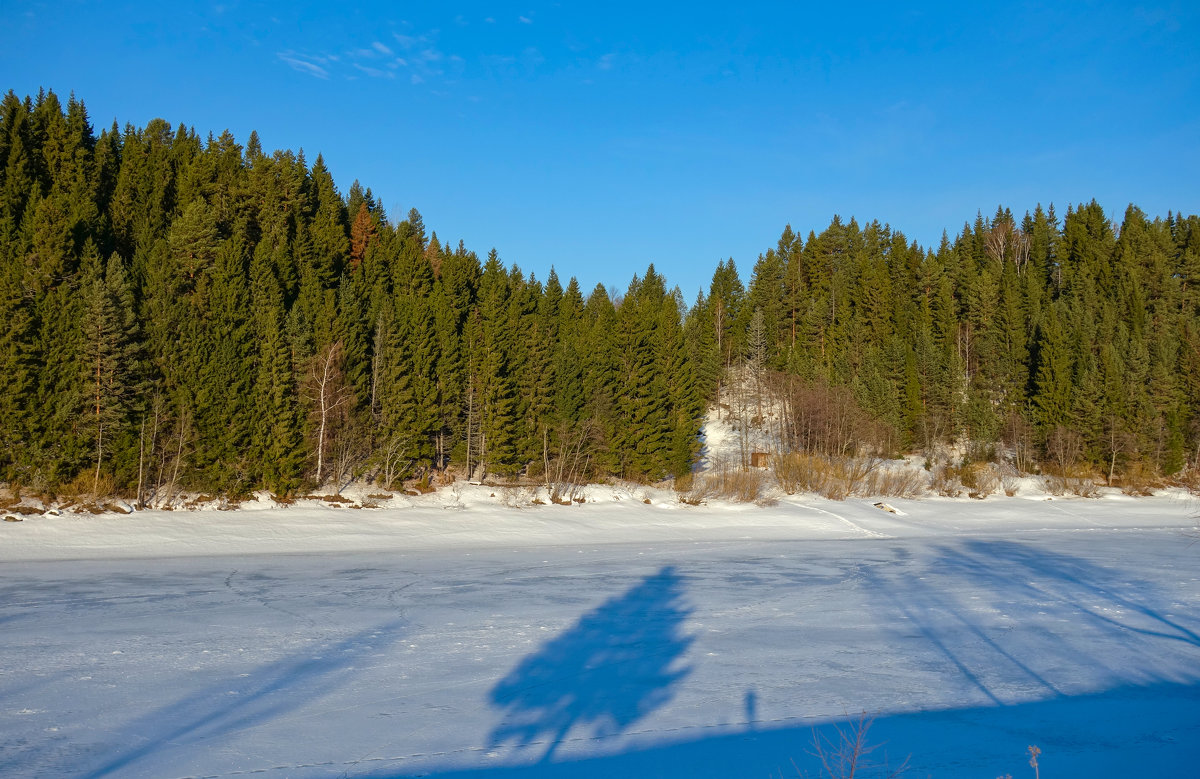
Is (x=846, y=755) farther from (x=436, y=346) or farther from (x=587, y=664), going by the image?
(x=436, y=346)

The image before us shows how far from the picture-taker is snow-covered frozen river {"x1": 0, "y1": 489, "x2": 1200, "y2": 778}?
23.1ft

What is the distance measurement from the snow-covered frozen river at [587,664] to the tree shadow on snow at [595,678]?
0.16ft

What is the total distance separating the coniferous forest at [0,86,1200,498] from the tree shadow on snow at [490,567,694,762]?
90.3ft

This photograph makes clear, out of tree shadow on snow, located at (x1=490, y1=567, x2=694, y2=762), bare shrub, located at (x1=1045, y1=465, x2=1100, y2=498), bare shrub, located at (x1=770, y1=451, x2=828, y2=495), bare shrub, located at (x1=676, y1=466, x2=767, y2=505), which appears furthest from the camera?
bare shrub, located at (x1=1045, y1=465, x2=1100, y2=498)

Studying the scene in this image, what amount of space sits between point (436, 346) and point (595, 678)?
38952 millimetres

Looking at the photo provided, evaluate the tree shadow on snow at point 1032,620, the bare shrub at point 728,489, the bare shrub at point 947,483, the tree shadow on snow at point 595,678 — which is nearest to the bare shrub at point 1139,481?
the bare shrub at point 947,483

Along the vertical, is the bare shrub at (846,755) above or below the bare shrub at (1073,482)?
below

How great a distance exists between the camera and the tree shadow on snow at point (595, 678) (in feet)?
25.5

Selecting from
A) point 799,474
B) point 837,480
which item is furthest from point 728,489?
point 837,480

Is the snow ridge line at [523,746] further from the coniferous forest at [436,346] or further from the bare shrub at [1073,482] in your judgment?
the bare shrub at [1073,482]

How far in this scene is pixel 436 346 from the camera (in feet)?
152

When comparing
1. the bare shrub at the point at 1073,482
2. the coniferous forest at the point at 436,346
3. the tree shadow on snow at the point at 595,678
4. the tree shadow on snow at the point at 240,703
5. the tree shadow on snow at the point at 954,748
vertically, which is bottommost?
the tree shadow on snow at the point at 240,703

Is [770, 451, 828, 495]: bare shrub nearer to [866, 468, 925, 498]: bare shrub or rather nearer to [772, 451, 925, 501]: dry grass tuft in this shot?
[772, 451, 925, 501]: dry grass tuft

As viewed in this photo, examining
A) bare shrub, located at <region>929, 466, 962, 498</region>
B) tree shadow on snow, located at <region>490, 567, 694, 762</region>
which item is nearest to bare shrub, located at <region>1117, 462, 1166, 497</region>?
bare shrub, located at <region>929, 466, 962, 498</region>
